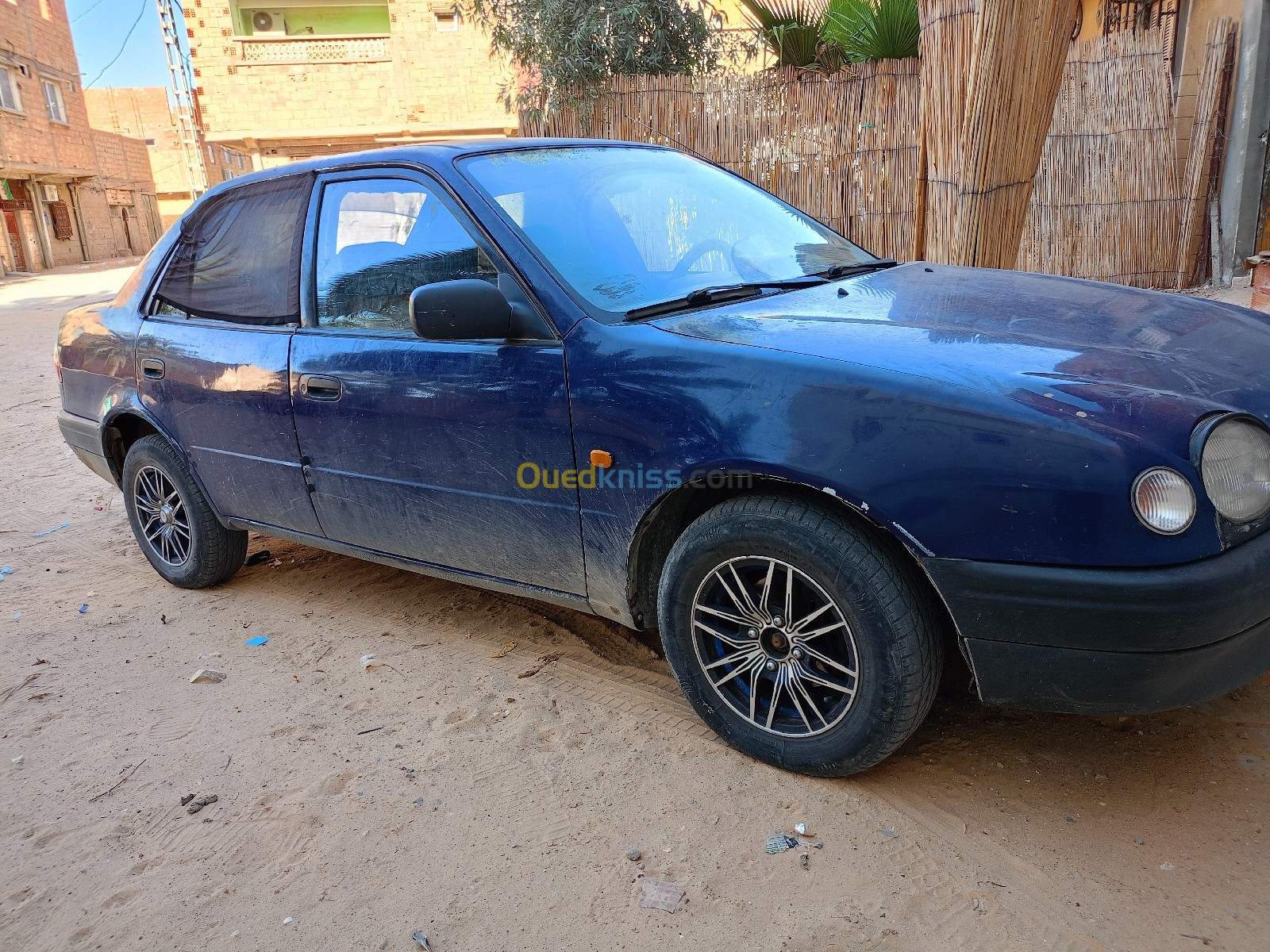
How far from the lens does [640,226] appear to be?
301cm

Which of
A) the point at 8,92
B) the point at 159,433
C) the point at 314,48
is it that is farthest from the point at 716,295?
the point at 8,92

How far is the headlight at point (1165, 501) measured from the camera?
1.89m

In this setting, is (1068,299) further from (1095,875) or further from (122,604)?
(122,604)

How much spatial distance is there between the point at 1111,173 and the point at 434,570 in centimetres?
749

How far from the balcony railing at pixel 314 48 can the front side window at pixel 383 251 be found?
23931mm

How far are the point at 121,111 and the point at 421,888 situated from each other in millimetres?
49527

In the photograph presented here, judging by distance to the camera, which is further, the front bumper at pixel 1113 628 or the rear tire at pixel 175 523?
the rear tire at pixel 175 523

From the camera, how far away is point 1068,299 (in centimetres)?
277

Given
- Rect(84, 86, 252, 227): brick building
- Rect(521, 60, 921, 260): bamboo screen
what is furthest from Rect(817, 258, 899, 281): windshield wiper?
Rect(84, 86, 252, 227): brick building

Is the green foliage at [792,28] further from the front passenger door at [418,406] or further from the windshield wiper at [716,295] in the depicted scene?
the front passenger door at [418,406]

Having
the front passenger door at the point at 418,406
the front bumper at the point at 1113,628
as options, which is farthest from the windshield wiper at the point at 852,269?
the front bumper at the point at 1113,628

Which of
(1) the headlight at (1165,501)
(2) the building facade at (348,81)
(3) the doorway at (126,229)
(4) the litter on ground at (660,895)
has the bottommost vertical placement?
(4) the litter on ground at (660,895)

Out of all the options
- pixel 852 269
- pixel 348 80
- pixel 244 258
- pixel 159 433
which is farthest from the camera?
pixel 348 80

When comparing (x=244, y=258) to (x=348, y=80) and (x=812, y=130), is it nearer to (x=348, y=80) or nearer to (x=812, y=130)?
(x=812, y=130)
